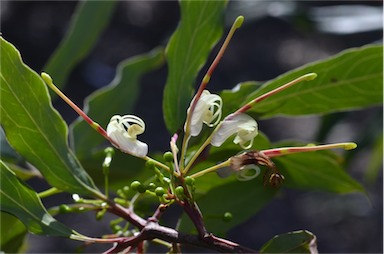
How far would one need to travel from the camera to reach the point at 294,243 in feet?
1.74

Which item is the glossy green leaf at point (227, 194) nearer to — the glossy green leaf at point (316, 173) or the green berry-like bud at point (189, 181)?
the glossy green leaf at point (316, 173)

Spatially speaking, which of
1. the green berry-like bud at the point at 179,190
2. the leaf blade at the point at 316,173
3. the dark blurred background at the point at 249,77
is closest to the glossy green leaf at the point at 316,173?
the leaf blade at the point at 316,173

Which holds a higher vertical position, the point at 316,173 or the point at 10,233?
the point at 316,173

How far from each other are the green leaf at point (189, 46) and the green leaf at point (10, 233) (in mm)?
206

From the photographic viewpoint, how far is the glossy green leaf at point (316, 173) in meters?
0.78

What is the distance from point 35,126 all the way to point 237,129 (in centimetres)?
19

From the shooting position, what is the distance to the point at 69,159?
68 centimetres

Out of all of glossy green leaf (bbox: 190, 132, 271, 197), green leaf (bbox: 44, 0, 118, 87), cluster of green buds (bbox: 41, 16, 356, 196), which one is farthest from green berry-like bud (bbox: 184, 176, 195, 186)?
green leaf (bbox: 44, 0, 118, 87)

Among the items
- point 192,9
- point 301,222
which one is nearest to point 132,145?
point 192,9

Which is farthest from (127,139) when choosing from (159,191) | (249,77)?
(249,77)

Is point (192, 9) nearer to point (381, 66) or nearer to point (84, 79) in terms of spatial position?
point (381, 66)

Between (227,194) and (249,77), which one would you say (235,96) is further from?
(249,77)

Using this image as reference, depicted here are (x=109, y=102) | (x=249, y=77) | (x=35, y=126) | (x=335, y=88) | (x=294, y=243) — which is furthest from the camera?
(x=249, y=77)

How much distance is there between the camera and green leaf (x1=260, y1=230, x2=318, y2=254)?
0.52 meters
